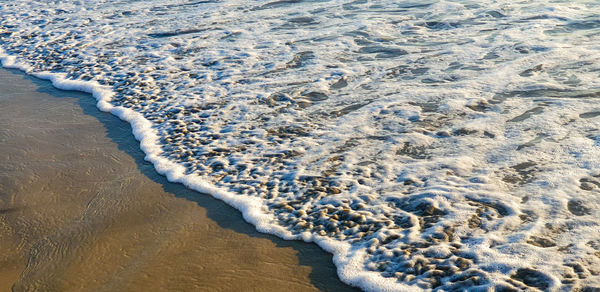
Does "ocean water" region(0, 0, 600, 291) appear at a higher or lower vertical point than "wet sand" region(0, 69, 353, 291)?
lower

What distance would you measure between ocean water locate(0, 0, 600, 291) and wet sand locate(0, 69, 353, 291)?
0.69ft

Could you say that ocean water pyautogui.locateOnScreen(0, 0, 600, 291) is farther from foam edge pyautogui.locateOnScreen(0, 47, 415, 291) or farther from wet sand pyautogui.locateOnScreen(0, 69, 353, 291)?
wet sand pyautogui.locateOnScreen(0, 69, 353, 291)

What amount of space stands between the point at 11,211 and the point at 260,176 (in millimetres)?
1900

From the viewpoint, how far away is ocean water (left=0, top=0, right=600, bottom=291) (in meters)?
3.47

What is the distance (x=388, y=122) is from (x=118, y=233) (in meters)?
2.75

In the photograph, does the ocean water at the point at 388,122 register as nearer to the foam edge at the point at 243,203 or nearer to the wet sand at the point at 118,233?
the foam edge at the point at 243,203

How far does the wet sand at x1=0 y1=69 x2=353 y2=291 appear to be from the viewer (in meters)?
3.33

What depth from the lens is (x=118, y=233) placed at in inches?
151

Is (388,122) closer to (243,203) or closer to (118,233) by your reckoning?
(243,203)

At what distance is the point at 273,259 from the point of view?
3506 mm

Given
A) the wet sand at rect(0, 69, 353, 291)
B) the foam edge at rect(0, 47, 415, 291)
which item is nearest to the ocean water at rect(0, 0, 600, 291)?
the foam edge at rect(0, 47, 415, 291)

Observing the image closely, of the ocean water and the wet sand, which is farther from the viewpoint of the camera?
the ocean water

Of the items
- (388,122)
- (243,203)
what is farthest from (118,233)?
(388,122)

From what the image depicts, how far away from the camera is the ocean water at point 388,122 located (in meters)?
3.47
